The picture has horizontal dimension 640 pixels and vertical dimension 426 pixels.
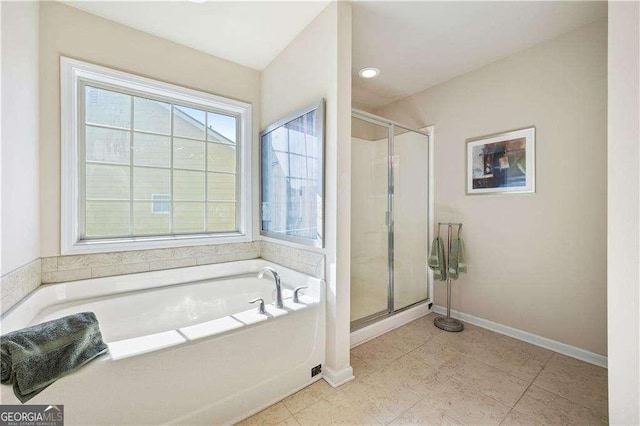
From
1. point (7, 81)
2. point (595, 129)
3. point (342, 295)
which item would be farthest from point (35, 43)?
point (595, 129)

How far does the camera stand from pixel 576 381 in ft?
5.85

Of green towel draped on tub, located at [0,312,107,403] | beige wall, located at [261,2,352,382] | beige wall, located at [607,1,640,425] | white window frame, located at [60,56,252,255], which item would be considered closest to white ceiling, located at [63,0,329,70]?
beige wall, located at [261,2,352,382]

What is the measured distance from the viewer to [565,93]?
209 centimetres

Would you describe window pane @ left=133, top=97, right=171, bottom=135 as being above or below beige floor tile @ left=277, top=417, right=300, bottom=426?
above

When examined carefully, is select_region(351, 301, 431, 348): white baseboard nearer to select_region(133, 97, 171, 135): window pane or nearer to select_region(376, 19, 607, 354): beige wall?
select_region(376, 19, 607, 354): beige wall

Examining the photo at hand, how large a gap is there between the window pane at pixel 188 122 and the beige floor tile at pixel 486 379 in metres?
2.91

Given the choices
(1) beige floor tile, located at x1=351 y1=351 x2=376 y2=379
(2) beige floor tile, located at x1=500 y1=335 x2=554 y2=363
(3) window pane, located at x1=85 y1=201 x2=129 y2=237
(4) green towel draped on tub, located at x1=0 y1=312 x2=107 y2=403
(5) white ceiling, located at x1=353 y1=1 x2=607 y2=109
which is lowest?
(1) beige floor tile, located at x1=351 y1=351 x2=376 y2=379

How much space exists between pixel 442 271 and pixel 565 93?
1832mm

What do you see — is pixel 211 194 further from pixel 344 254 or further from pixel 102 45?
pixel 344 254

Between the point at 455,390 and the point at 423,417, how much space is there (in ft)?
1.22

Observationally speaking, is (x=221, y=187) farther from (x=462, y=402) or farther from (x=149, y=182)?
(x=462, y=402)

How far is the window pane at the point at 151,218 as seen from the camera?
7.28 ft

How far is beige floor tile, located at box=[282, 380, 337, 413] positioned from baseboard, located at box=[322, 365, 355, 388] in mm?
32

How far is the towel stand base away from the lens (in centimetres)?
254
